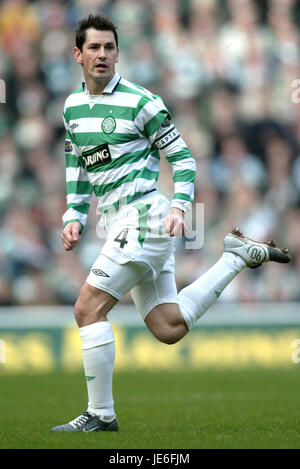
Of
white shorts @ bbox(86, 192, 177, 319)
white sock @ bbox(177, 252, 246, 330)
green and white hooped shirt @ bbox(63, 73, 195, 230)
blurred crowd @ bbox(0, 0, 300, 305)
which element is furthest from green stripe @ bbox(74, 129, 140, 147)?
blurred crowd @ bbox(0, 0, 300, 305)

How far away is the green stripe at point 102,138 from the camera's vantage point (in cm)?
542

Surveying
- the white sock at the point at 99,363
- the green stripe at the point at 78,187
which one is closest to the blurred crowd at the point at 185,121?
the green stripe at the point at 78,187

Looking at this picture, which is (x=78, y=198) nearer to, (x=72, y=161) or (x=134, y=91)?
(x=72, y=161)

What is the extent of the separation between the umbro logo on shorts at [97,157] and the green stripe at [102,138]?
1.3 inches

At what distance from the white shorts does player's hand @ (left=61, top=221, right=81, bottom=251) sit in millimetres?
178

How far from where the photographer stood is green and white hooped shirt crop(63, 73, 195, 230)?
17.8ft

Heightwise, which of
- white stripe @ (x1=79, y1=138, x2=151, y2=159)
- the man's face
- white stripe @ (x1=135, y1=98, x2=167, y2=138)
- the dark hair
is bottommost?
white stripe @ (x1=79, y1=138, x2=151, y2=159)

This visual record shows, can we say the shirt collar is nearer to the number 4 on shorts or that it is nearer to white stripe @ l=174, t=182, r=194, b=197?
white stripe @ l=174, t=182, r=194, b=197

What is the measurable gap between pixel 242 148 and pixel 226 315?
259 centimetres

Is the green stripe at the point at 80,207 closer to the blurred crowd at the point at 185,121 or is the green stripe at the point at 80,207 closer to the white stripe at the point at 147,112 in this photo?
the white stripe at the point at 147,112

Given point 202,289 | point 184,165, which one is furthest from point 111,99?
point 202,289

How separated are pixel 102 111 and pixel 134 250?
861 mm

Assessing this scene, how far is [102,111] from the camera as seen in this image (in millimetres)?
5477
